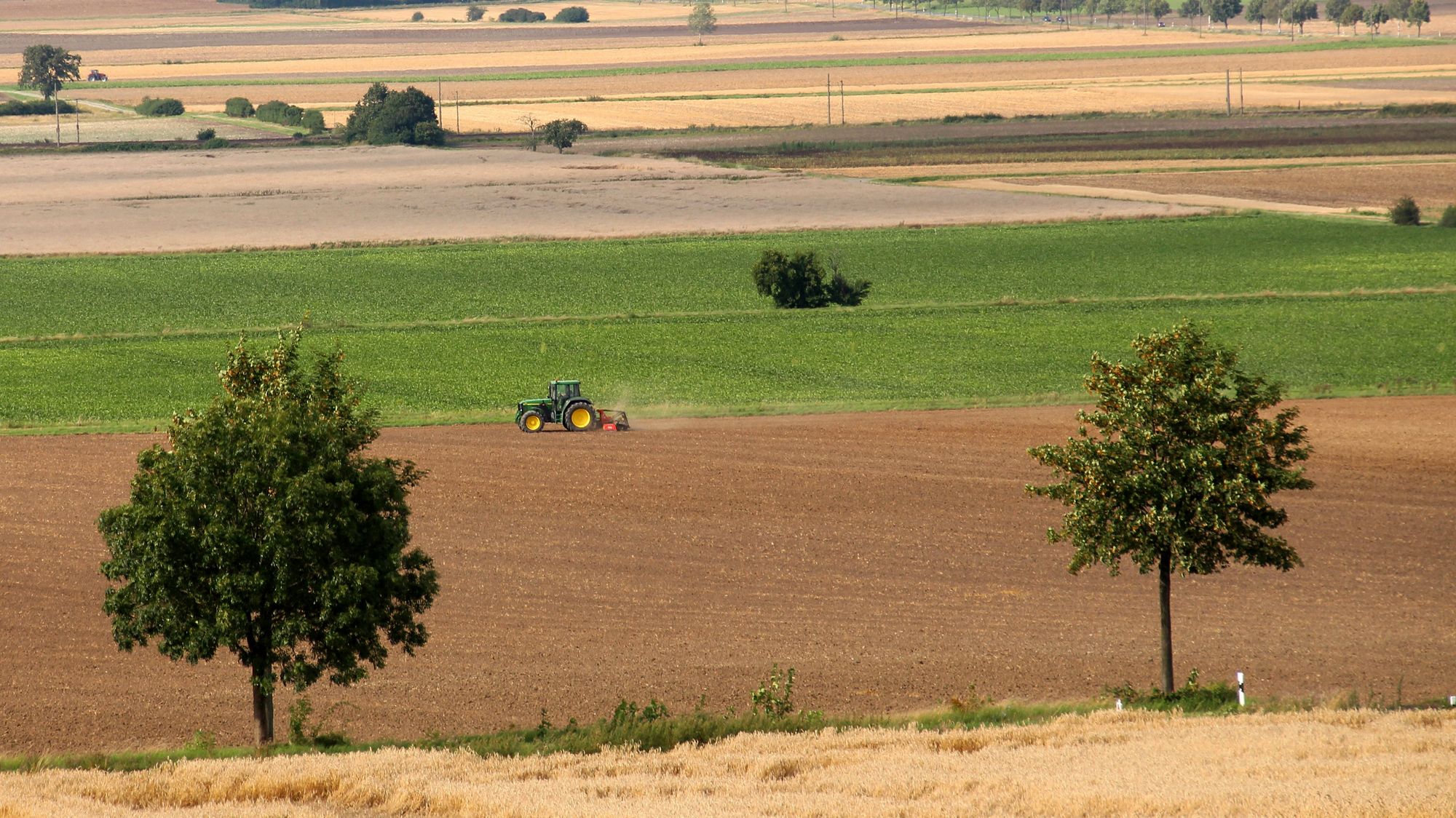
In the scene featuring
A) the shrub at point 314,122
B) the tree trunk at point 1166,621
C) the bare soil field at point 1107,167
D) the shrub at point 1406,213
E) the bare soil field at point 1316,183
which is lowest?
the tree trunk at point 1166,621

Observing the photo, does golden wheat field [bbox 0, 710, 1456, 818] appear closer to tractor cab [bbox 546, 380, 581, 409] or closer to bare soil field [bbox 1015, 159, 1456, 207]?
tractor cab [bbox 546, 380, 581, 409]

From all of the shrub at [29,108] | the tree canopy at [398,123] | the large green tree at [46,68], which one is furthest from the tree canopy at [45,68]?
the tree canopy at [398,123]

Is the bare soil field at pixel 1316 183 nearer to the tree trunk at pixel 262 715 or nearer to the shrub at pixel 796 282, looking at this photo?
the shrub at pixel 796 282

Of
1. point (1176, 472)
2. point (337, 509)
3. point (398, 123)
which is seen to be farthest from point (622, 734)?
point (398, 123)

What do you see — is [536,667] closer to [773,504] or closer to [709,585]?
[709,585]

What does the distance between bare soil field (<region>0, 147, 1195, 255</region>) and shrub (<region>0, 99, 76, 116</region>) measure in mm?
33340

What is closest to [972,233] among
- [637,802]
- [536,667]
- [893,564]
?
[893,564]

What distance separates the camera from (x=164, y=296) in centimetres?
7531

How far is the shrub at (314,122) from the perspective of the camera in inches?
5866

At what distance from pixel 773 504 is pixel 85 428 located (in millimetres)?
21556

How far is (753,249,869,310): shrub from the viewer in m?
70.2

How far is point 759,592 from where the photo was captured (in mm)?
32625

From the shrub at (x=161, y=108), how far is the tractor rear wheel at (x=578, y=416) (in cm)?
12724

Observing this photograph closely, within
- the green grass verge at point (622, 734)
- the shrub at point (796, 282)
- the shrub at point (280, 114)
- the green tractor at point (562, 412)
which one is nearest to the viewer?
the green grass verge at point (622, 734)
